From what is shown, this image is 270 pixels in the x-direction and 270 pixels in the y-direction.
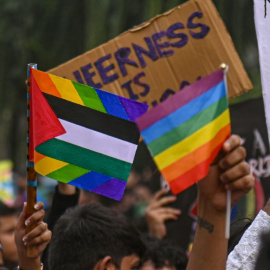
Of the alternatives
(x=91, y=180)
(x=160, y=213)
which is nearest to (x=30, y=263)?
(x=91, y=180)

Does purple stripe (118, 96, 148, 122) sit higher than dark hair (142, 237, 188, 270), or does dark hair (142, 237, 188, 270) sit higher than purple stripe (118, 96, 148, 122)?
purple stripe (118, 96, 148, 122)

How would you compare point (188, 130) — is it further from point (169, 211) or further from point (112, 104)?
point (169, 211)

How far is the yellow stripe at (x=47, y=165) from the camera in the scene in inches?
117

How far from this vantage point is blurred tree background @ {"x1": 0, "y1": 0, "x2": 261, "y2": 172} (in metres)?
10.9

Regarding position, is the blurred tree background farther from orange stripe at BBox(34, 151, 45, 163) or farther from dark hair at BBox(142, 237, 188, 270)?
orange stripe at BBox(34, 151, 45, 163)

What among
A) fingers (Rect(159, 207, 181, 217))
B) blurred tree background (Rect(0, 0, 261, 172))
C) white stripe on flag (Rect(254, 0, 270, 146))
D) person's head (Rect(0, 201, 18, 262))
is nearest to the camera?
white stripe on flag (Rect(254, 0, 270, 146))

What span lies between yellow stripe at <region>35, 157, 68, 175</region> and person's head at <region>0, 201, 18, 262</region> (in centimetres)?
221

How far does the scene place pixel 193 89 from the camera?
2.43 meters

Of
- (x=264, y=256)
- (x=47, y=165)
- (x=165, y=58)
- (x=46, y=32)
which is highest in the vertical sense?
(x=46, y=32)

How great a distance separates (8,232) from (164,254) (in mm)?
1332

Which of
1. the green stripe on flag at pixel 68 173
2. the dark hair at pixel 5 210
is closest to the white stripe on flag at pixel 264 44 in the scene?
the green stripe on flag at pixel 68 173

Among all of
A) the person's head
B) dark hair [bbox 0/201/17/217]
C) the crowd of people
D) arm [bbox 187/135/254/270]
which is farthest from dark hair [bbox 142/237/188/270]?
arm [bbox 187/135/254/270]

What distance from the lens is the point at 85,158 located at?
2996mm

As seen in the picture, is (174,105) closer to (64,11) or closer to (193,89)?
(193,89)
